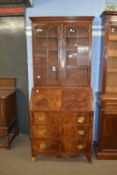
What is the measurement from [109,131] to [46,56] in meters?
1.44

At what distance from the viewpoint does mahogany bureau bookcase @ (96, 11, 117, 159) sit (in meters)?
2.38

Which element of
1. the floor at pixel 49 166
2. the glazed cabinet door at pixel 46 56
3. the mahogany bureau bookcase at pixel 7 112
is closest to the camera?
the floor at pixel 49 166

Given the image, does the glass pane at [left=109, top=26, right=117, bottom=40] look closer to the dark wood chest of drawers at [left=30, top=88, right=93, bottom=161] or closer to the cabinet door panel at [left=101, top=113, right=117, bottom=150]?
the dark wood chest of drawers at [left=30, top=88, right=93, bottom=161]

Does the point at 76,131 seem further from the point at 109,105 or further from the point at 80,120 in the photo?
the point at 109,105

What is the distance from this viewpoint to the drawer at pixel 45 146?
250cm

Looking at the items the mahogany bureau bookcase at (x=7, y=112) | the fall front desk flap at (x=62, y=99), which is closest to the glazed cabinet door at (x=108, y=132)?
the fall front desk flap at (x=62, y=99)

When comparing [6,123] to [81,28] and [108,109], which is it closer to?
[108,109]

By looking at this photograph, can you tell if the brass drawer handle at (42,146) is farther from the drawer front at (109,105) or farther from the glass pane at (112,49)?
the glass pane at (112,49)

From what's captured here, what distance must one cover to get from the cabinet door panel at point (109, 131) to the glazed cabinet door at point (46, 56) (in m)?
0.89

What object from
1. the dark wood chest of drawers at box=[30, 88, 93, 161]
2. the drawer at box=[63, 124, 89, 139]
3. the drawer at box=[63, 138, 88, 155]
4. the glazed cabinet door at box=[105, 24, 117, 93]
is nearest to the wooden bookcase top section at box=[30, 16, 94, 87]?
the dark wood chest of drawers at box=[30, 88, 93, 161]

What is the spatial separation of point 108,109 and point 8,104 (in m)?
1.58

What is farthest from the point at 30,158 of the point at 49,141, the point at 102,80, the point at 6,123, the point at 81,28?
the point at 81,28

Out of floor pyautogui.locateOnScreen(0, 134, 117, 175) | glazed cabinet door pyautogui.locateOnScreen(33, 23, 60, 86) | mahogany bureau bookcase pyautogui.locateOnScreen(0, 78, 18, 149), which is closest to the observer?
floor pyautogui.locateOnScreen(0, 134, 117, 175)

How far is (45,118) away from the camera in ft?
7.97
